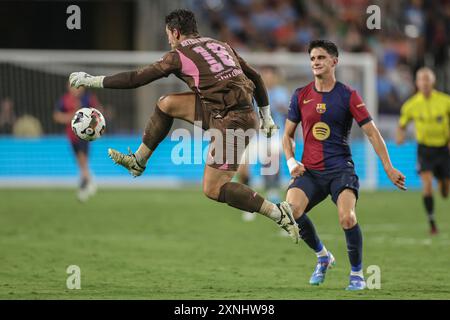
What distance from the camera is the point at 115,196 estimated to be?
21188 mm

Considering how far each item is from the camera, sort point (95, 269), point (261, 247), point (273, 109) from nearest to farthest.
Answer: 1. point (95, 269)
2. point (261, 247)
3. point (273, 109)

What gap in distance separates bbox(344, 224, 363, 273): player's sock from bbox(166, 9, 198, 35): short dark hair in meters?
2.41

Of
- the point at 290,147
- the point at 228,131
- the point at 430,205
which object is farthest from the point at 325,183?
the point at 430,205

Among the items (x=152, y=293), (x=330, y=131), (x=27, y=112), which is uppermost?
(x=27, y=112)

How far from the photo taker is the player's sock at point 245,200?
372 inches

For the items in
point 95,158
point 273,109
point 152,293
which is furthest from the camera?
point 95,158

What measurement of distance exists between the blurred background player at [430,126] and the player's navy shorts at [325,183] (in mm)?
5537

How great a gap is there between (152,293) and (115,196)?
1191 centimetres

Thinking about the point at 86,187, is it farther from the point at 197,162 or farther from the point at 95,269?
the point at 95,269

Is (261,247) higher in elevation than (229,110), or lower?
lower

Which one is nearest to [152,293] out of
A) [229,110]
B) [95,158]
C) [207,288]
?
[207,288]

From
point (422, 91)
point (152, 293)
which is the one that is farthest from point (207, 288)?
point (422, 91)

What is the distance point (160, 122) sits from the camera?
31.8 feet

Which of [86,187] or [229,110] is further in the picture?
[86,187]
